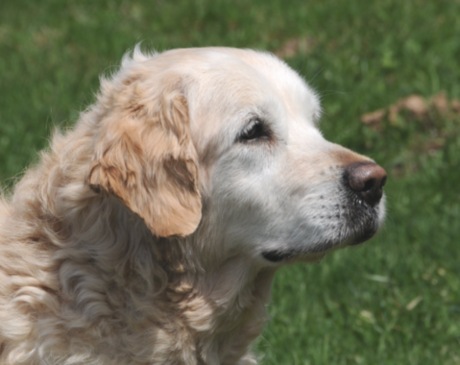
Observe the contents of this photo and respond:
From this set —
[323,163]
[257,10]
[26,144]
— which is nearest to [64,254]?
[323,163]

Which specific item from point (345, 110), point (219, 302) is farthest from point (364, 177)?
point (345, 110)

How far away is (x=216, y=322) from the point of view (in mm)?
4609

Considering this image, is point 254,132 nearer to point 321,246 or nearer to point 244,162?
point 244,162

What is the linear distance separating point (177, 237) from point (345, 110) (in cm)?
409

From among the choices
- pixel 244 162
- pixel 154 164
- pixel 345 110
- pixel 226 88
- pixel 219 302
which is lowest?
pixel 345 110

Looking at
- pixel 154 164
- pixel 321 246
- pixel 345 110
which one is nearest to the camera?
pixel 154 164

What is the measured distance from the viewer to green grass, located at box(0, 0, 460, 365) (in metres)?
6.06

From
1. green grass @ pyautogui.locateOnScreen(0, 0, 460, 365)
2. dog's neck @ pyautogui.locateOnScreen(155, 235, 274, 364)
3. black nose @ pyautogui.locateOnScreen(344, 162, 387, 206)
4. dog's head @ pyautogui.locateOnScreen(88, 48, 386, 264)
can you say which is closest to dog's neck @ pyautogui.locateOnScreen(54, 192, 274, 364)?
dog's neck @ pyautogui.locateOnScreen(155, 235, 274, 364)

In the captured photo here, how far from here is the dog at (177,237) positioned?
14.6 ft

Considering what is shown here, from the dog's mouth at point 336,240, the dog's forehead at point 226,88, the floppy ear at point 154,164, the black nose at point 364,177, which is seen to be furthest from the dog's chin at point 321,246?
the dog's forehead at point 226,88

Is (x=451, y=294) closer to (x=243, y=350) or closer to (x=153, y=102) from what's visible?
(x=243, y=350)

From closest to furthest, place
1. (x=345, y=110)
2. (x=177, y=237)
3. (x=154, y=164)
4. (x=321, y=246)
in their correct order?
(x=154, y=164) → (x=177, y=237) → (x=321, y=246) → (x=345, y=110)

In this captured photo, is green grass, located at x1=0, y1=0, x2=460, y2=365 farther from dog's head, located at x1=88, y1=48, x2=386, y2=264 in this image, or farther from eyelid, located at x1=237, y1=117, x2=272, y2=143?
eyelid, located at x1=237, y1=117, x2=272, y2=143

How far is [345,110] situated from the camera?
8344 mm
